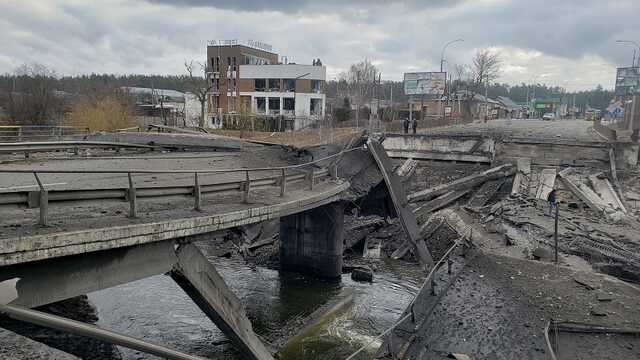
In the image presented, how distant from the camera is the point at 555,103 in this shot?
139 m

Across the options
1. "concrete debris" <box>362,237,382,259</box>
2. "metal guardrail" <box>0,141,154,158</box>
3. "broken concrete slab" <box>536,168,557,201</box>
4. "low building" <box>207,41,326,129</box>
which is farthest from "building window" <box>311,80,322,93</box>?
"metal guardrail" <box>0,141,154,158</box>

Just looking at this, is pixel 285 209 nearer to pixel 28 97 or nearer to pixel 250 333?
pixel 250 333

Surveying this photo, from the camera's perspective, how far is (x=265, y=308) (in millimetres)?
17172

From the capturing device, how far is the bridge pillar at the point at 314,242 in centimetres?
2027

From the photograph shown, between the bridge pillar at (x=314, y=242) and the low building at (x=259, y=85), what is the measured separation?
43552 mm

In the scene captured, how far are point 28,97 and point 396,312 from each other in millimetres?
41226

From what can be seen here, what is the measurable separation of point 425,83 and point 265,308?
128 ft

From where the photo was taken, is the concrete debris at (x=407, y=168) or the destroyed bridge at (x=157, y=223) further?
the concrete debris at (x=407, y=168)

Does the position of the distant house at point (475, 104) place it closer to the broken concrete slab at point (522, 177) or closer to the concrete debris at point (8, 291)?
the broken concrete slab at point (522, 177)

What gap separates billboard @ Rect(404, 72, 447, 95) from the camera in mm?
50331

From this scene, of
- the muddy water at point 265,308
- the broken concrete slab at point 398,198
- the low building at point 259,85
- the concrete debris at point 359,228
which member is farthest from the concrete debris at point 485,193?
the low building at point 259,85

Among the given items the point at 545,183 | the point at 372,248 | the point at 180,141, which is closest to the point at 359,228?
the point at 372,248

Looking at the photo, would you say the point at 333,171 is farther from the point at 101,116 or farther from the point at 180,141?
the point at 101,116

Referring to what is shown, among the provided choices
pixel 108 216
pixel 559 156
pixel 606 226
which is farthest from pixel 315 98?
pixel 108 216
